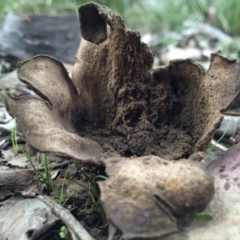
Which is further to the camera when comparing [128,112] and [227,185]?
[128,112]

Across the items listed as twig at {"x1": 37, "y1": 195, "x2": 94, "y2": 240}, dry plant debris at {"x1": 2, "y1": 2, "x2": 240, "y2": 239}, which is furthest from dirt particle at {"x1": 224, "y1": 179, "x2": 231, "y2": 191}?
twig at {"x1": 37, "y1": 195, "x2": 94, "y2": 240}

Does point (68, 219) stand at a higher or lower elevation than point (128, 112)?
lower

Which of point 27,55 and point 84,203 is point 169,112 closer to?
point 84,203

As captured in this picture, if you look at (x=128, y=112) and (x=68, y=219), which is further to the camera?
(x=128, y=112)

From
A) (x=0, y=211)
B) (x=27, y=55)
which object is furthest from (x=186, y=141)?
(x=27, y=55)

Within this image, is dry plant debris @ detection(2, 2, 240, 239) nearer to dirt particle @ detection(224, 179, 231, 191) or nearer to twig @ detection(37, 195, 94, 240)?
dirt particle @ detection(224, 179, 231, 191)

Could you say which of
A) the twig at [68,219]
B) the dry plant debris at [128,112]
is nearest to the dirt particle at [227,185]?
the dry plant debris at [128,112]

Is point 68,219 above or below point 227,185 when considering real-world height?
below

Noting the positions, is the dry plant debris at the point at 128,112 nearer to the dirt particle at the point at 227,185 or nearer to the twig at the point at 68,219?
the dirt particle at the point at 227,185
